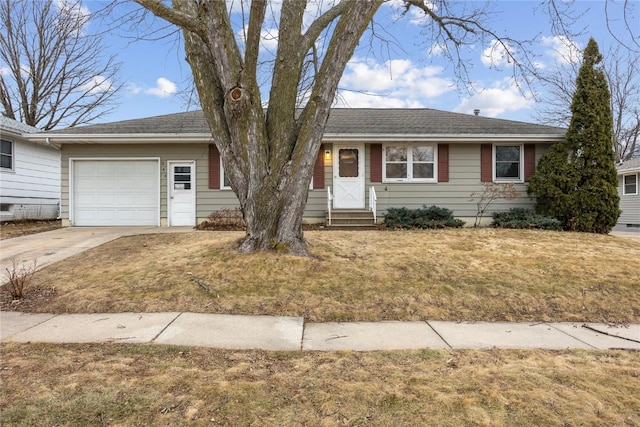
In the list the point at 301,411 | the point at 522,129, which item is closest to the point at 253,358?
the point at 301,411

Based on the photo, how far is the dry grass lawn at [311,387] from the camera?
2.30 m

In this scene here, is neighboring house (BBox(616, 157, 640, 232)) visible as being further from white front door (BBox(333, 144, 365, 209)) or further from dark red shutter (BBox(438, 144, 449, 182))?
white front door (BBox(333, 144, 365, 209))

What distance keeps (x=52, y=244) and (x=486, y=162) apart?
1264 centimetres

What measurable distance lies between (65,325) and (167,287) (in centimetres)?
132

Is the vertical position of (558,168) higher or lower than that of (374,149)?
lower

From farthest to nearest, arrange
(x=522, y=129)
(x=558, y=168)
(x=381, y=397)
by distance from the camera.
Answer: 1. (x=522, y=129)
2. (x=558, y=168)
3. (x=381, y=397)

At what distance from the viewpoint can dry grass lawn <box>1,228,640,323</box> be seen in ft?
15.6

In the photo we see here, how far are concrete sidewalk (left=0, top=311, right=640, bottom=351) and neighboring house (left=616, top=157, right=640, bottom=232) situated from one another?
18379 millimetres

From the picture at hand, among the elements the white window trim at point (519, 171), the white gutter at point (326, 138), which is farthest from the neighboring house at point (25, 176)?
the white window trim at point (519, 171)

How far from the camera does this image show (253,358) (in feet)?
10.7

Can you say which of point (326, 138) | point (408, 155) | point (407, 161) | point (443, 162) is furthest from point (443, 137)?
point (326, 138)

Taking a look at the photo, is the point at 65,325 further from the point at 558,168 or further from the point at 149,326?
the point at 558,168

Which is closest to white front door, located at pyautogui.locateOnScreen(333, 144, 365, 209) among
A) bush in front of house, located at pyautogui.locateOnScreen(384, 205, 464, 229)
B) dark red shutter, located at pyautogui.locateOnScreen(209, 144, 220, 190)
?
bush in front of house, located at pyautogui.locateOnScreen(384, 205, 464, 229)

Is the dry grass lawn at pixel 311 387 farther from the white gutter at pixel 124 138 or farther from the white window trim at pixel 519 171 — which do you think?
the white window trim at pixel 519 171
